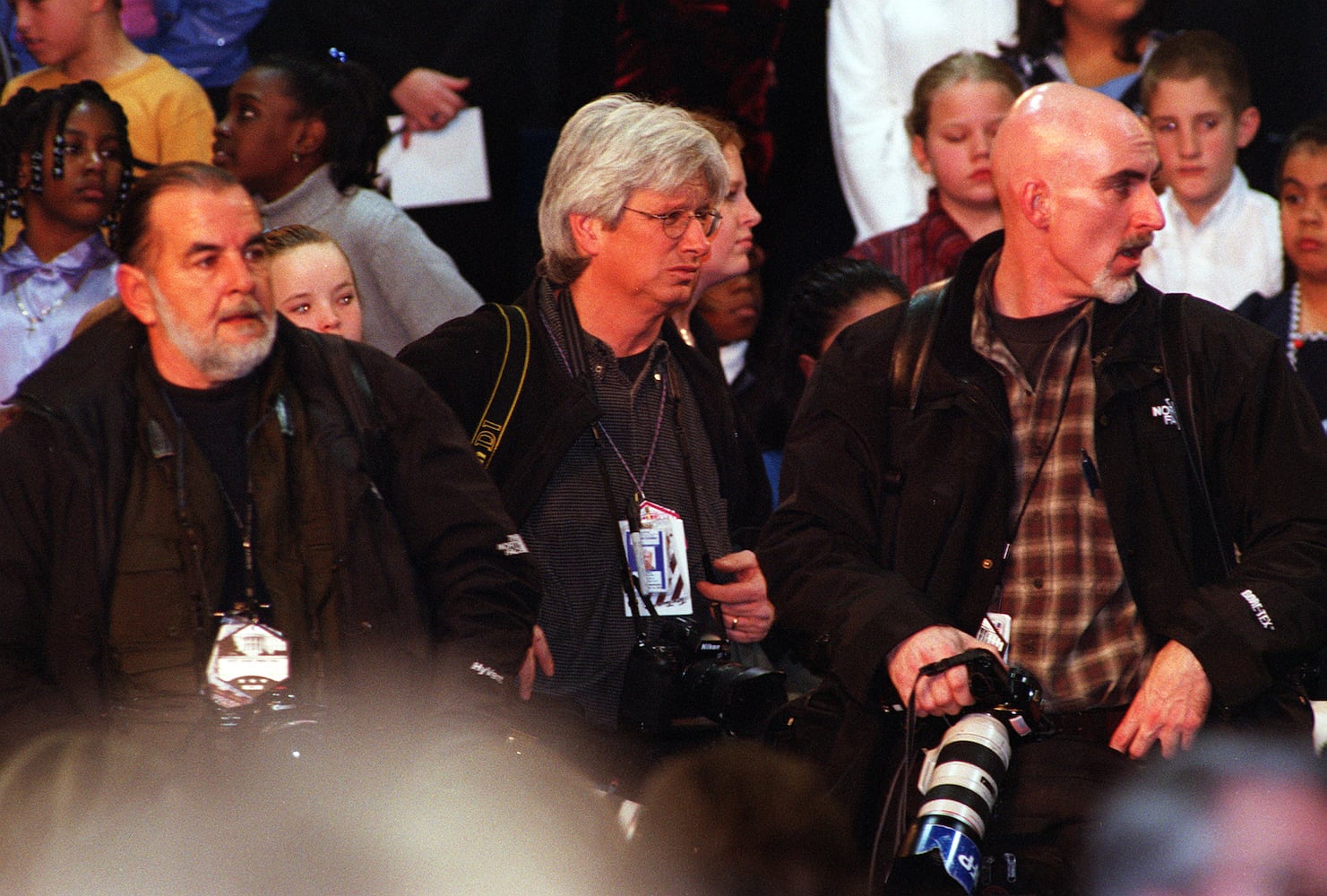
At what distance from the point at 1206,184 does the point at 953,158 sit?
834 mm

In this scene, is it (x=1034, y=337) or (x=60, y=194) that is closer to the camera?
(x=1034, y=337)

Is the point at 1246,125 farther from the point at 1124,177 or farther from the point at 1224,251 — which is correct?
the point at 1124,177

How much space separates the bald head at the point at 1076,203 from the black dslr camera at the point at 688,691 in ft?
3.17

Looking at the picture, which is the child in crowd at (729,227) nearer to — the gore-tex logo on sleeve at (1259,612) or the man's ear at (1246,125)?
the gore-tex logo on sleeve at (1259,612)

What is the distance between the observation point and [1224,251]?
5633 mm

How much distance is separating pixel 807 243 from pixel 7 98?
2708 mm

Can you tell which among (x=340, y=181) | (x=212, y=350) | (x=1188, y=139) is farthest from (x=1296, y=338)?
(x=212, y=350)

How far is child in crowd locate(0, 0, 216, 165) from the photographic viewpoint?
557cm

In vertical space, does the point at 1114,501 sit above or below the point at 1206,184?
below

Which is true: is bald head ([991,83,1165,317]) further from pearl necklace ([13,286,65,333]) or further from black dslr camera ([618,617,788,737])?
pearl necklace ([13,286,65,333])

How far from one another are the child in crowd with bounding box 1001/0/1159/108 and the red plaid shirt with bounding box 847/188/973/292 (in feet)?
2.17

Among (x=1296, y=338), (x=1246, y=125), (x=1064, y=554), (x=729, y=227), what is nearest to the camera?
(x=1064, y=554)

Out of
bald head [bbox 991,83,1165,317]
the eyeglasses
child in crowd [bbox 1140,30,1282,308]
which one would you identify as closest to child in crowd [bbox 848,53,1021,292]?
child in crowd [bbox 1140,30,1282,308]

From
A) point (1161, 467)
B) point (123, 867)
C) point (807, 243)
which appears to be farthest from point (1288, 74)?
point (123, 867)
